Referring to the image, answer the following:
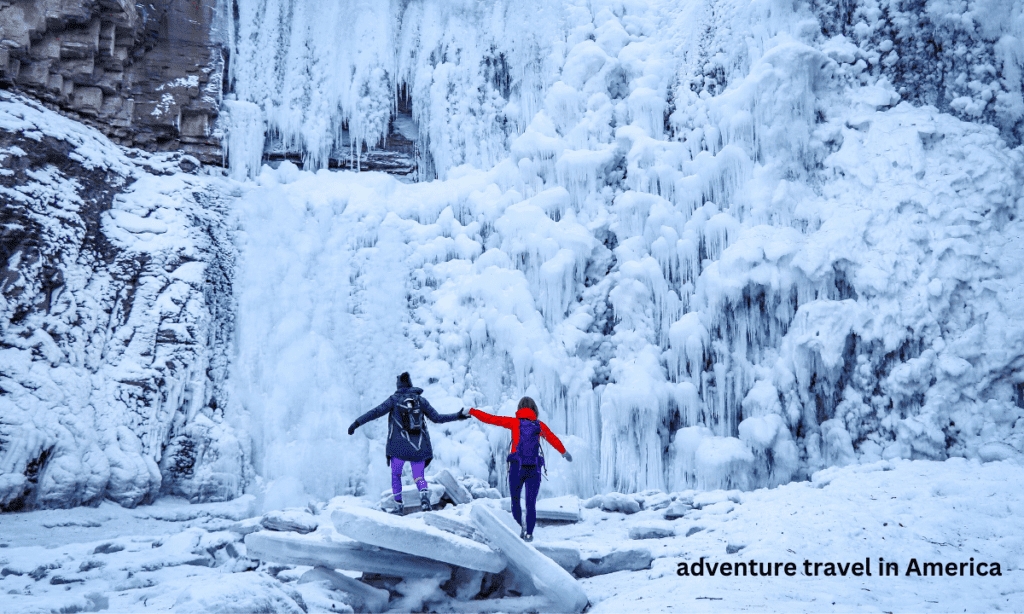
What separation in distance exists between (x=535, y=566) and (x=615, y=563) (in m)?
0.74

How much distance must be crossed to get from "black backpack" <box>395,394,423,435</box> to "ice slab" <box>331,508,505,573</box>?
6.55 feet

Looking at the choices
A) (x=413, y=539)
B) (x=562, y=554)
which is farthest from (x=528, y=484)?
(x=413, y=539)

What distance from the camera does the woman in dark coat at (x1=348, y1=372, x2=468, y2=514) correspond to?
5.14m

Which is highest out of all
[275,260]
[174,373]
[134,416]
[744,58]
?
[744,58]

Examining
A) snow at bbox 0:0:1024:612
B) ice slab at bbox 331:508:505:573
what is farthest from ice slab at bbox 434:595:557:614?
snow at bbox 0:0:1024:612

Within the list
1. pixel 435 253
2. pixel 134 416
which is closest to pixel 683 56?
pixel 435 253

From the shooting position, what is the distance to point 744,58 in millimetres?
7898

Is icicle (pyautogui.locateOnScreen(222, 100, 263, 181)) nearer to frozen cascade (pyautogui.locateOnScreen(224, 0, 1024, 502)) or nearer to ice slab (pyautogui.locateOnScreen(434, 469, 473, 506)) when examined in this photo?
frozen cascade (pyautogui.locateOnScreen(224, 0, 1024, 502))

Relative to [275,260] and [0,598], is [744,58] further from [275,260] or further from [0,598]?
[0,598]

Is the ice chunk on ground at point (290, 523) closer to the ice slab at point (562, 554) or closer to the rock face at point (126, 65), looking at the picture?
the ice slab at point (562, 554)

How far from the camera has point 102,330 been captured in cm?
674

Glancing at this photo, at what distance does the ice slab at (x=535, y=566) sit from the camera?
2996mm

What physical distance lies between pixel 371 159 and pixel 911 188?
6.75m

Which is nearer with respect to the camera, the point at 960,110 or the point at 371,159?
the point at 960,110
